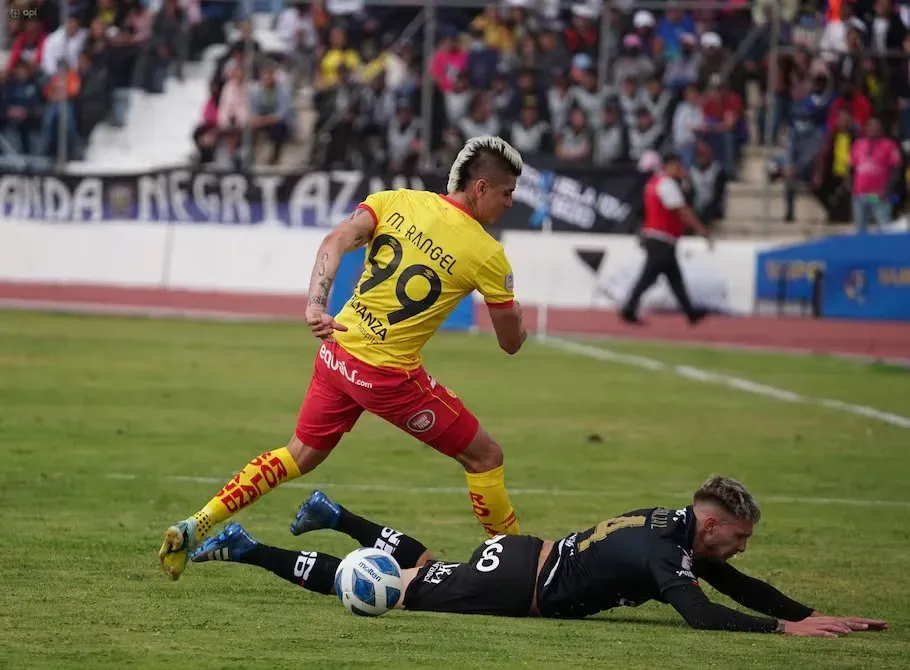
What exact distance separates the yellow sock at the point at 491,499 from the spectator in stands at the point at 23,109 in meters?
23.4

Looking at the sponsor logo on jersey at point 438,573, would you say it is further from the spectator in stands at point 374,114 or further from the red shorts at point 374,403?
the spectator in stands at point 374,114

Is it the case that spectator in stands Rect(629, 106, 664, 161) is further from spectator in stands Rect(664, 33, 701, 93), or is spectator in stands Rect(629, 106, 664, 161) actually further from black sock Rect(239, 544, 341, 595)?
black sock Rect(239, 544, 341, 595)

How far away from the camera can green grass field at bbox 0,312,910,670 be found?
22.1 ft

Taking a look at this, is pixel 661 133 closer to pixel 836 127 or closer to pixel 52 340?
pixel 836 127

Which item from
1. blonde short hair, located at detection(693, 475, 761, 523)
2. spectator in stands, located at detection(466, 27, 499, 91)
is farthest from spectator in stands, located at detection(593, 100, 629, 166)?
blonde short hair, located at detection(693, 475, 761, 523)

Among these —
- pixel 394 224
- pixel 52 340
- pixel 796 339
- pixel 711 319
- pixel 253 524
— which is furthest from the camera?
pixel 711 319

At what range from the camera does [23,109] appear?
98.7ft

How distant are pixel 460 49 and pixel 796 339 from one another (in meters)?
8.69

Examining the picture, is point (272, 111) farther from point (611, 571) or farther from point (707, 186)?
point (611, 571)

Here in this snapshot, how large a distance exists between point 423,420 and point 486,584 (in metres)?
0.95

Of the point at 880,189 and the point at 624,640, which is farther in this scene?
the point at 880,189

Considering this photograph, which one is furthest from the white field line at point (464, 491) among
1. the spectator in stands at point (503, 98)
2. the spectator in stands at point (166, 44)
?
the spectator in stands at point (166, 44)

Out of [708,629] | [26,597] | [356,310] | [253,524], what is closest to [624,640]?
[708,629]

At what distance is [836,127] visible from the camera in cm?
2708
